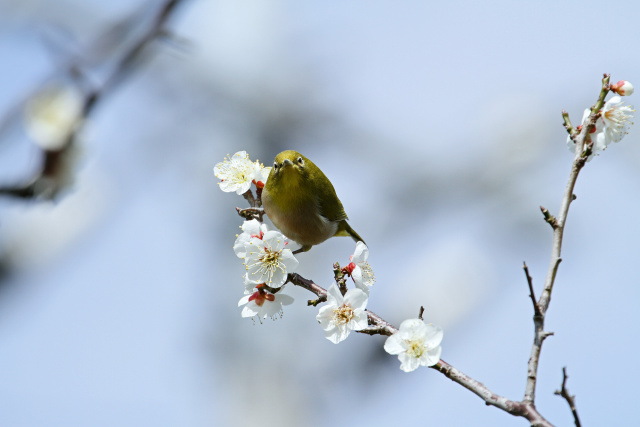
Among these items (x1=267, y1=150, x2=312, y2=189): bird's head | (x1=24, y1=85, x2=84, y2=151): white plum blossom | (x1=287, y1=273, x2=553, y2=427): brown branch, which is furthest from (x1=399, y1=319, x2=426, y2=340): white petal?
(x1=267, y1=150, x2=312, y2=189): bird's head

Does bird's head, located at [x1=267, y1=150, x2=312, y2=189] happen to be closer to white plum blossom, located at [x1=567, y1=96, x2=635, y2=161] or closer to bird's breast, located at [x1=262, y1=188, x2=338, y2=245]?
bird's breast, located at [x1=262, y1=188, x2=338, y2=245]

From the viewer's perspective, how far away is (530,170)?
964 centimetres

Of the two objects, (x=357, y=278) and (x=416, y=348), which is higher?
(x=357, y=278)

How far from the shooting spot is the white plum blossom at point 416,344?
5.98ft

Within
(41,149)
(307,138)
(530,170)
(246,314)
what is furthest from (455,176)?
(41,149)

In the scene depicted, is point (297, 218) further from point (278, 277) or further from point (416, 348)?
point (416, 348)

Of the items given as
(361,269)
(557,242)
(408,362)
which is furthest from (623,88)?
(408,362)

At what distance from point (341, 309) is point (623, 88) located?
1335 mm

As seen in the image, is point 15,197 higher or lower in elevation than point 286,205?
lower

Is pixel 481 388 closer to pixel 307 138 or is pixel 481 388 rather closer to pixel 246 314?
pixel 246 314

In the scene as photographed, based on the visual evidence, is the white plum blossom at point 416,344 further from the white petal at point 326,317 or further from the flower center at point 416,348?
the white petal at point 326,317

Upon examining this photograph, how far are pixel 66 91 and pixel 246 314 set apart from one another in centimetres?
98

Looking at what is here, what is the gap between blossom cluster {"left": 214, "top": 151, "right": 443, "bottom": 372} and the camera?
1.85m

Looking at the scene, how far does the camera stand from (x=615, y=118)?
2164mm
